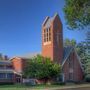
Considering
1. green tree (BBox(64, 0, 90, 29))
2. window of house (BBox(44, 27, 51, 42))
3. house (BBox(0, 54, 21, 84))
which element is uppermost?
window of house (BBox(44, 27, 51, 42))

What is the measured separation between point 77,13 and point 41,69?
39.6m

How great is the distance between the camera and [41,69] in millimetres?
59250

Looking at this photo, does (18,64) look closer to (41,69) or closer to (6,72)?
(6,72)

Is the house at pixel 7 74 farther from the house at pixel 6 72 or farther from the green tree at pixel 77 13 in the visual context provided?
the green tree at pixel 77 13

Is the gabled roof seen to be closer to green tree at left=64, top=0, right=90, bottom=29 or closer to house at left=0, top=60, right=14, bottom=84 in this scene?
house at left=0, top=60, right=14, bottom=84

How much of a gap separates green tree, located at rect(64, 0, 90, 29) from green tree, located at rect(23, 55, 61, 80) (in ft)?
126

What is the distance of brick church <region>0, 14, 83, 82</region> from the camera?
69062 millimetres

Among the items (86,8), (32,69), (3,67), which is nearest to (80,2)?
(86,8)

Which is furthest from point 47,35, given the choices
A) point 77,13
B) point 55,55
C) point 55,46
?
point 77,13

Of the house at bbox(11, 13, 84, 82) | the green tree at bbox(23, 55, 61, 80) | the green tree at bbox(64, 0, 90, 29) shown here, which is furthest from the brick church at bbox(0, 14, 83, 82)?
the green tree at bbox(64, 0, 90, 29)

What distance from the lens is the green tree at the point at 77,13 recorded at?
19.9 metres

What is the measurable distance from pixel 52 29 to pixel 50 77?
497 inches

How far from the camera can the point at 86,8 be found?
19.9 meters

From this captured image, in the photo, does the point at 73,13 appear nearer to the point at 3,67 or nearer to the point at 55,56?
the point at 55,56
